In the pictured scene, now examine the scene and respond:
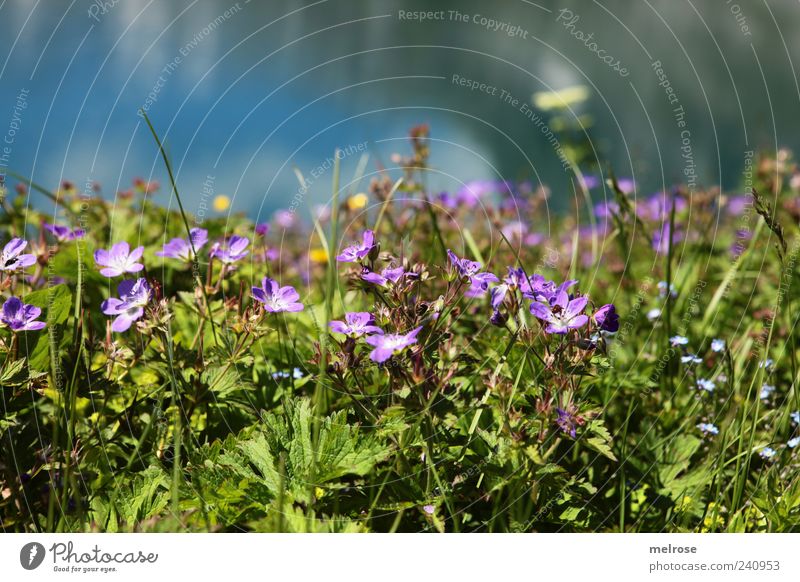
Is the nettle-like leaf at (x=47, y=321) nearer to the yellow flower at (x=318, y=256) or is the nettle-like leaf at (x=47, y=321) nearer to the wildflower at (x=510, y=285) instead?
the wildflower at (x=510, y=285)

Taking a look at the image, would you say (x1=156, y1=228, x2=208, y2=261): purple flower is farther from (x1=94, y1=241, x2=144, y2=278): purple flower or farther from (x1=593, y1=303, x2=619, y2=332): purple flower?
(x1=593, y1=303, x2=619, y2=332): purple flower

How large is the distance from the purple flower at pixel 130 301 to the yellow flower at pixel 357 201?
1.58m

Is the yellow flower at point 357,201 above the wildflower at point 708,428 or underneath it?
above

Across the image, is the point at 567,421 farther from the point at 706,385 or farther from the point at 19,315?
the point at 19,315

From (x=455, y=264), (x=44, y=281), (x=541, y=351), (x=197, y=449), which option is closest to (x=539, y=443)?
(x=541, y=351)

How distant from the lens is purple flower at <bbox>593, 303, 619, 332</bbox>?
1.52 meters

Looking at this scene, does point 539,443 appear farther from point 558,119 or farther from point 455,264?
point 558,119

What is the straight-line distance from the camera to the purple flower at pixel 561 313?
1.49 metres

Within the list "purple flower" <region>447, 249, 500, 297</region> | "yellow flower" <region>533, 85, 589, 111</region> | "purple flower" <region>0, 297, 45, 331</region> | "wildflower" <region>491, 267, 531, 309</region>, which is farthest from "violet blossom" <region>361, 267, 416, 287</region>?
"yellow flower" <region>533, 85, 589, 111</region>

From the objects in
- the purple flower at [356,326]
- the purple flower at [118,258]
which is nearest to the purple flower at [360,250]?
the purple flower at [356,326]

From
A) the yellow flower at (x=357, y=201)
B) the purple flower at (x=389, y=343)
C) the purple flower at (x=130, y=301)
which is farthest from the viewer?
the yellow flower at (x=357, y=201)

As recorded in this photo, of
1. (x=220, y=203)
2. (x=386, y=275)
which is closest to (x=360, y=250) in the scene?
(x=386, y=275)

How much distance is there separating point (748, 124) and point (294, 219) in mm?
3316

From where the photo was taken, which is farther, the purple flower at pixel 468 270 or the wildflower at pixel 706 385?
the wildflower at pixel 706 385
